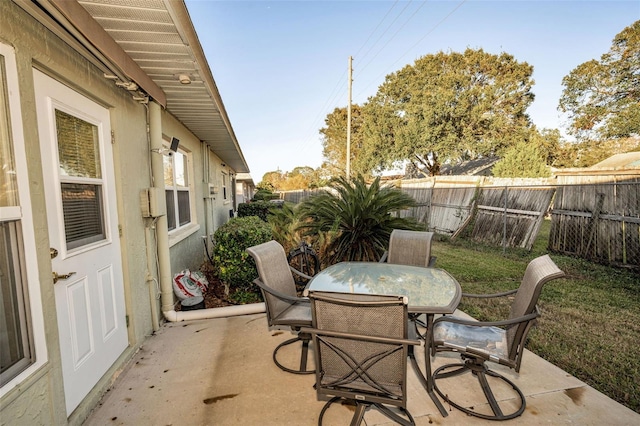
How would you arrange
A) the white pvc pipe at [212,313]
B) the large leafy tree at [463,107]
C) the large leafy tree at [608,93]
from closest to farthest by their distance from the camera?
the white pvc pipe at [212,313], the large leafy tree at [608,93], the large leafy tree at [463,107]

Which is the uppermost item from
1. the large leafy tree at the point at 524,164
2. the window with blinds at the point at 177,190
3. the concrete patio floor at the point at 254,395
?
the large leafy tree at the point at 524,164

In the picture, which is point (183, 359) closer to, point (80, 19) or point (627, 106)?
point (80, 19)

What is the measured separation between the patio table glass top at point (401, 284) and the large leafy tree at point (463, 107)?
16.7 meters

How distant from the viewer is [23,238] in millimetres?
1460

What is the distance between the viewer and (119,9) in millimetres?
1699

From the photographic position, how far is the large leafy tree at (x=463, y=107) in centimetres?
1758

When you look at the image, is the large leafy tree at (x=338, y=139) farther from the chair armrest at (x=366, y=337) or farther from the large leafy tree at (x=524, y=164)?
the chair armrest at (x=366, y=337)

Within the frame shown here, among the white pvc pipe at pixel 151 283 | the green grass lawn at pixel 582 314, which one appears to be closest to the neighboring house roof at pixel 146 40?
the white pvc pipe at pixel 151 283

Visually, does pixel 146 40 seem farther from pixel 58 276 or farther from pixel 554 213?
pixel 554 213

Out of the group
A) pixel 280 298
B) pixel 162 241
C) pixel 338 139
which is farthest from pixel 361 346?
pixel 338 139

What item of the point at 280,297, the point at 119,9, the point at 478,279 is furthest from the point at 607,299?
the point at 119,9

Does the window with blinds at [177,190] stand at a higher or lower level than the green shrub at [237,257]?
higher

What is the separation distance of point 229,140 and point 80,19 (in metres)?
4.37

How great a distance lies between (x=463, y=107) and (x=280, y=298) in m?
18.8
